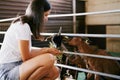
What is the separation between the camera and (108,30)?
723 cm

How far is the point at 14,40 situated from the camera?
2000 mm

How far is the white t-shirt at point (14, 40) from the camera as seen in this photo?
75.5 inches

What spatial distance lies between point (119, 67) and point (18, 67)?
5.25 ft

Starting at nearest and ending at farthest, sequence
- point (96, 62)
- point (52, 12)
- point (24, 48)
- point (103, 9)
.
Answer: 1. point (24, 48)
2. point (96, 62)
3. point (52, 12)
4. point (103, 9)

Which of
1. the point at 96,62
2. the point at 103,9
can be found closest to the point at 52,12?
the point at 103,9

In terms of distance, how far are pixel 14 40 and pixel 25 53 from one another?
17 cm

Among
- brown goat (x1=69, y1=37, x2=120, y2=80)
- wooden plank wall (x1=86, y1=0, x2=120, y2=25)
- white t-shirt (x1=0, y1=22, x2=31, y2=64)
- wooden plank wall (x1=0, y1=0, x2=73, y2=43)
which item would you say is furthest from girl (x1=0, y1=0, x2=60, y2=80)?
wooden plank wall (x1=86, y1=0, x2=120, y2=25)

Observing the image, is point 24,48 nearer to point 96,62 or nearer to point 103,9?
point 96,62

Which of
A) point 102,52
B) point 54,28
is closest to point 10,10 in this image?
point 54,28

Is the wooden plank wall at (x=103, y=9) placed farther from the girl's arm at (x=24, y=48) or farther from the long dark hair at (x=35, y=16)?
the girl's arm at (x=24, y=48)

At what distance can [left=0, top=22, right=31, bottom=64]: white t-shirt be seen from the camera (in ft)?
6.29

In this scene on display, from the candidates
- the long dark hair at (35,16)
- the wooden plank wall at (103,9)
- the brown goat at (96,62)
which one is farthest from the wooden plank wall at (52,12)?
the long dark hair at (35,16)

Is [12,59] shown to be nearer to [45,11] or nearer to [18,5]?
[45,11]

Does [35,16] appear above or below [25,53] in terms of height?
above
